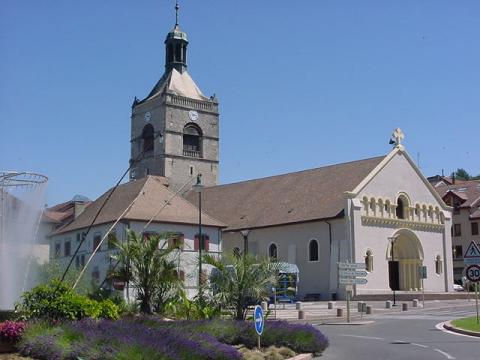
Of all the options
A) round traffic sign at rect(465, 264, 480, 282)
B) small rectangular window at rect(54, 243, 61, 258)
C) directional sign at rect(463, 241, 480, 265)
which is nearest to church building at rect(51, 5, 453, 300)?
small rectangular window at rect(54, 243, 61, 258)

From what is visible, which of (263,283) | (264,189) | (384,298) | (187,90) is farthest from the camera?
(187,90)

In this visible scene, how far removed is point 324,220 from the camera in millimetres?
54594

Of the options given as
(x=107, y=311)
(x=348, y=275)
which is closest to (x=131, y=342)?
(x=107, y=311)

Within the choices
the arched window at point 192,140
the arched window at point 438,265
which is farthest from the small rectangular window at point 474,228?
the arched window at point 192,140

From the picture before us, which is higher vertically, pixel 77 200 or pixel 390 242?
pixel 77 200

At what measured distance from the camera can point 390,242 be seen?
56.9 meters

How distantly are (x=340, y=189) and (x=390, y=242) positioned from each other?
598 cm

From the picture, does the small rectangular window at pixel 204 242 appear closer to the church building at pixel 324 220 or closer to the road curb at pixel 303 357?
the church building at pixel 324 220

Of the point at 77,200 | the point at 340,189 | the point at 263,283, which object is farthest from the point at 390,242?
the point at 263,283

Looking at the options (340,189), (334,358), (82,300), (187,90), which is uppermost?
(187,90)

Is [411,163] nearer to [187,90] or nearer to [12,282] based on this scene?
[187,90]

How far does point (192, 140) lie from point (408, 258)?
29.3 meters

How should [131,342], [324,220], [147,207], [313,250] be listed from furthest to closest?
[313,250] → [324,220] → [147,207] → [131,342]

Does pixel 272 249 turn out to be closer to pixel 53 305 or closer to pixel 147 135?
pixel 147 135
